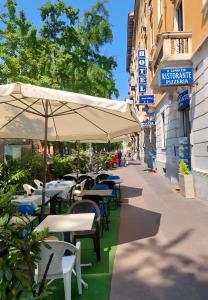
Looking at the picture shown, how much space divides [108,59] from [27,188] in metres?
16.6

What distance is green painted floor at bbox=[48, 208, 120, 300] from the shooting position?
14.2 ft

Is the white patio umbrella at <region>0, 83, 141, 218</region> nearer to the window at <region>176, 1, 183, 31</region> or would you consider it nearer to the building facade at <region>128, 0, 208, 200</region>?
the building facade at <region>128, 0, 208, 200</region>

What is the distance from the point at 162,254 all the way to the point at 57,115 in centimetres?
Answer: 342

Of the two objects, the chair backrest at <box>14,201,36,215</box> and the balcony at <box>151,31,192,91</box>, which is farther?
the balcony at <box>151,31,192,91</box>

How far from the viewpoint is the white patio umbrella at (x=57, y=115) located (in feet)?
16.3

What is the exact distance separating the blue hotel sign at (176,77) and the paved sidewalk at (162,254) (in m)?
4.18

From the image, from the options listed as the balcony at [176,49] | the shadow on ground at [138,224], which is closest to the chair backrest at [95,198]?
the shadow on ground at [138,224]

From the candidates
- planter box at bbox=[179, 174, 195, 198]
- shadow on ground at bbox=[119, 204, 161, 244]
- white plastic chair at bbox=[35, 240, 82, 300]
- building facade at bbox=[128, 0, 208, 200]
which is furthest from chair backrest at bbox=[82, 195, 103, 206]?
planter box at bbox=[179, 174, 195, 198]

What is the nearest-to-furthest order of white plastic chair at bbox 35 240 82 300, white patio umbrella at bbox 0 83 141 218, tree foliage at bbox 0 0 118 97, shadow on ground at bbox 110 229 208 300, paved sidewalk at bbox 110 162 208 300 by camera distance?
1. white plastic chair at bbox 35 240 82 300
2. shadow on ground at bbox 110 229 208 300
3. paved sidewalk at bbox 110 162 208 300
4. white patio umbrella at bbox 0 83 141 218
5. tree foliage at bbox 0 0 118 97

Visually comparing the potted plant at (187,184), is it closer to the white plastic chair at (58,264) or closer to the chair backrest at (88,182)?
the chair backrest at (88,182)

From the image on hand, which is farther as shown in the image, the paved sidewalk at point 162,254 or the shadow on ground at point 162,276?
the paved sidewalk at point 162,254

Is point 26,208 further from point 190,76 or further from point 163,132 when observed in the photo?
point 163,132

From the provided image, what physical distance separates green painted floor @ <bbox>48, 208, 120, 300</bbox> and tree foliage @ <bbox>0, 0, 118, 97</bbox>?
1394 centimetres

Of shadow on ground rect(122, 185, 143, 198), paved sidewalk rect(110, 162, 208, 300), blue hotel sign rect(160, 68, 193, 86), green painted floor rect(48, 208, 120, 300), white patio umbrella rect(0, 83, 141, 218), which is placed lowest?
green painted floor rect(48, 208, 120, 300)
